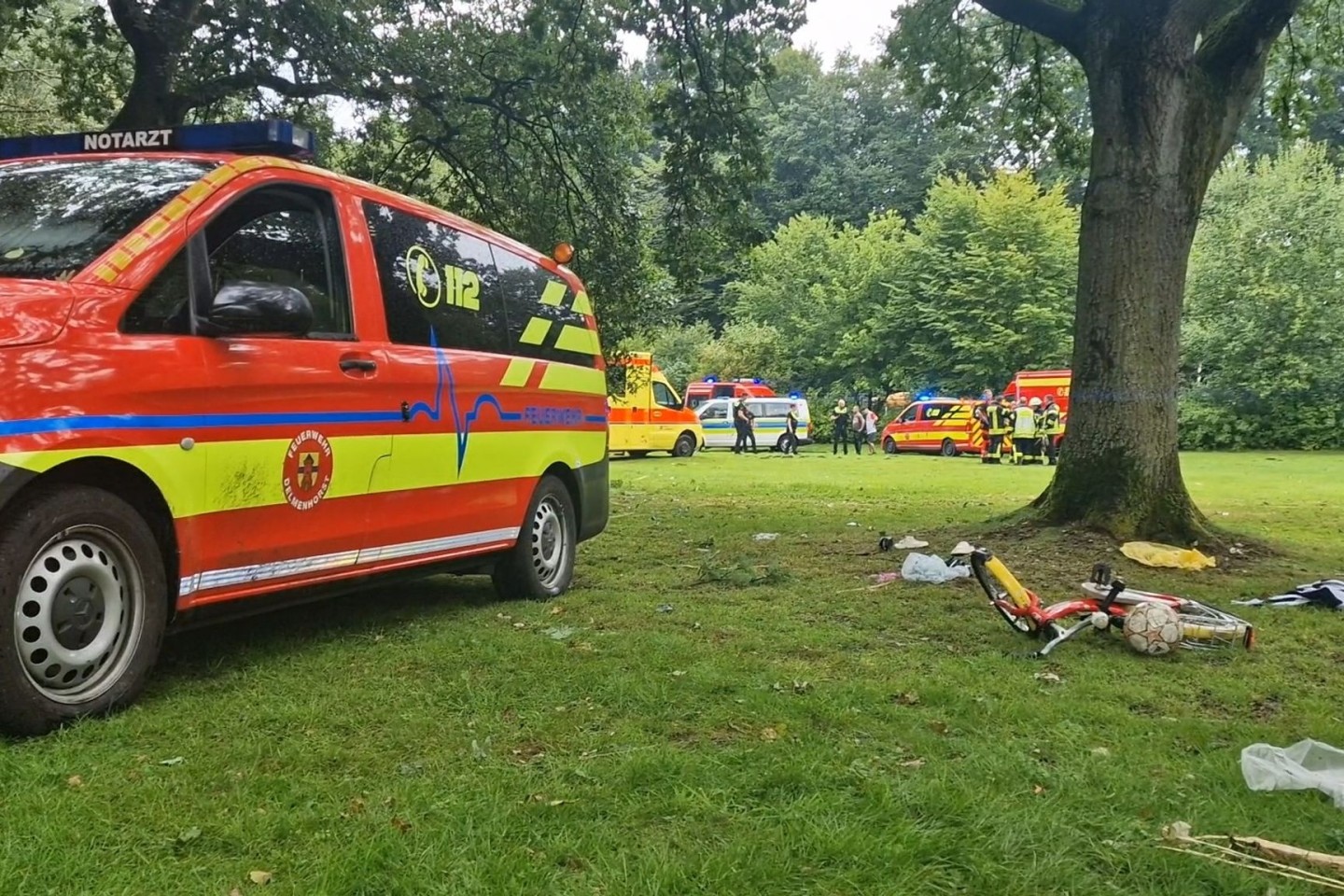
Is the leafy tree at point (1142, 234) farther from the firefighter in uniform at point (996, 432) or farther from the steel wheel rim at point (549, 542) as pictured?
the firefighter in uniform at point (996, 432)

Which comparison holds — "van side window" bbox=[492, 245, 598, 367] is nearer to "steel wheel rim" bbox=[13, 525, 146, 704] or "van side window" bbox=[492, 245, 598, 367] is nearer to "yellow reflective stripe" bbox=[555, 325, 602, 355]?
"yellow reflective stripe" bbox=[555, 325, 602, 355]

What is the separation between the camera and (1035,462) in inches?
992

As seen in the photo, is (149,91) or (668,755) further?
(149,91)

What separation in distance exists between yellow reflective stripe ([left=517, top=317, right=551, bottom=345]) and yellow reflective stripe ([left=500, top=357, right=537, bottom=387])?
0.47ft

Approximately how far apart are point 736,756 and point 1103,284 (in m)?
6.23

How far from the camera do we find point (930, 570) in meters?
6.66

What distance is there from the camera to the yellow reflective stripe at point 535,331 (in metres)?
6.19

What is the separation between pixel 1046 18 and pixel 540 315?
5.47 m

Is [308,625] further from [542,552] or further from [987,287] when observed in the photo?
[987,287]

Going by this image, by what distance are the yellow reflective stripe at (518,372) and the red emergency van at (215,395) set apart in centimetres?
3

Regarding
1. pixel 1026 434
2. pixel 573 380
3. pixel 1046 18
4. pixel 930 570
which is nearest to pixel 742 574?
pixel 930 570

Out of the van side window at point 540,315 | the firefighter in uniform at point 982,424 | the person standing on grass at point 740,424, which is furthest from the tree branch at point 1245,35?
the person standing on grass at point 740,424

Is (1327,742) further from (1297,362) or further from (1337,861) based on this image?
(1297,362)

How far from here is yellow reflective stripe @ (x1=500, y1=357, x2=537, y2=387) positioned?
585 cm
